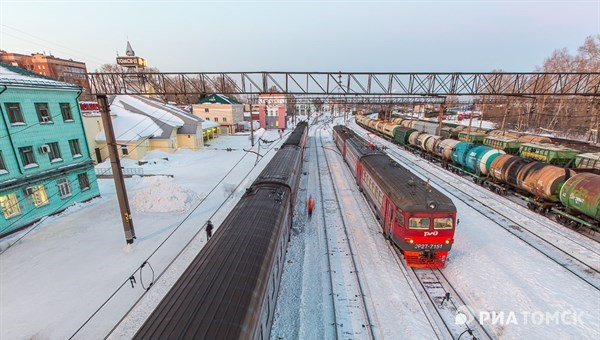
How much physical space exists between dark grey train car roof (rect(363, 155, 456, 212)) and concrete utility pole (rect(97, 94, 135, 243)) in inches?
558

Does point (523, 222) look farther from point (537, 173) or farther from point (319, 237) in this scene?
point (319, 237)

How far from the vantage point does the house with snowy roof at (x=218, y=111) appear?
63.5m

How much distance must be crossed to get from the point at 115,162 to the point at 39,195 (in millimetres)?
10915

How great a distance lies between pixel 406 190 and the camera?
40.9 feet

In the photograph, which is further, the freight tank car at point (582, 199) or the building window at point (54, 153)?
the building window at point (54, 153)

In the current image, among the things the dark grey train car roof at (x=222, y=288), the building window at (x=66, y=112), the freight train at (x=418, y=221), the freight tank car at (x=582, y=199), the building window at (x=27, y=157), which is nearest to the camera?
the dark grey train car roof at (x=222, y=288)

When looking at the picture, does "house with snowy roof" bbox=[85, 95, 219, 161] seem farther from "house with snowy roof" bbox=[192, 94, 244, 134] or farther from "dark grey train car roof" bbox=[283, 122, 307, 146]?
"dark grey train car roof" bbox=[283, 122, 307, 146]

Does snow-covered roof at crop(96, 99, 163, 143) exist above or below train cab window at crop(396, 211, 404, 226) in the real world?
above

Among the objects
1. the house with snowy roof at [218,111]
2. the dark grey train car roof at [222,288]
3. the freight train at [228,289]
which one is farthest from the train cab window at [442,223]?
the house with snowy roof at [218,111]

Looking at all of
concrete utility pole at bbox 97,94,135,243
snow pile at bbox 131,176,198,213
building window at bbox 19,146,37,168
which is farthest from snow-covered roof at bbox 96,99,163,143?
concrete utility pole at bbox 97,94,135,243

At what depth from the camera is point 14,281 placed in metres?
12.4

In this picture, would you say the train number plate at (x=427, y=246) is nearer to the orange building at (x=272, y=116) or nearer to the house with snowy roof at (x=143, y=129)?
the house with snowy roof at (x=143, y=129)

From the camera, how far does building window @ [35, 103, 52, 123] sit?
1878cm

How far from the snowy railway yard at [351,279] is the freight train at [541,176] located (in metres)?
1.19
